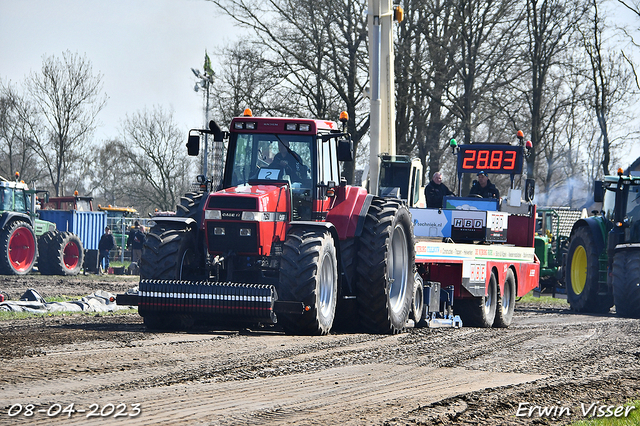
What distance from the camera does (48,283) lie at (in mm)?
21344

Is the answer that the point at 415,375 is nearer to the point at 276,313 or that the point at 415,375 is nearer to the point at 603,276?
the point at 276,313

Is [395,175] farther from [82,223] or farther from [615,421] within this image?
[82,223]

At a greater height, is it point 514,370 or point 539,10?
point 539,10

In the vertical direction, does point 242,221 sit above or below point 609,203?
below

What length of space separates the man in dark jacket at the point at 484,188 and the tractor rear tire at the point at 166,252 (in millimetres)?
7335

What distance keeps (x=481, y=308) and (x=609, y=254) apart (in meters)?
4.66

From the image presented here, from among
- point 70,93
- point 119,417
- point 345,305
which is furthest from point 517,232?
point 70,93

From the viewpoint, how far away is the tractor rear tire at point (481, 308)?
13.4m

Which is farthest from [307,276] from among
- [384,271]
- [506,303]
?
[506,303]

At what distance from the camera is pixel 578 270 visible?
18891 mm

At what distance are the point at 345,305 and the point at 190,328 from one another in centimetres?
195

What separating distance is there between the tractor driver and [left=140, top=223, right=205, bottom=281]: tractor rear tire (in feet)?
4.55

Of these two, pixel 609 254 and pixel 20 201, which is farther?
pixel 20 201

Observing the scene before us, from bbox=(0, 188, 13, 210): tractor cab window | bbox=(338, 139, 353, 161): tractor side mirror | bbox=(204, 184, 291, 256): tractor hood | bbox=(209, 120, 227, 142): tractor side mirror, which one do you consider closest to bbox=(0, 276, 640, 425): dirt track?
bbox=(204, 184, 291, 256): tractor hood
